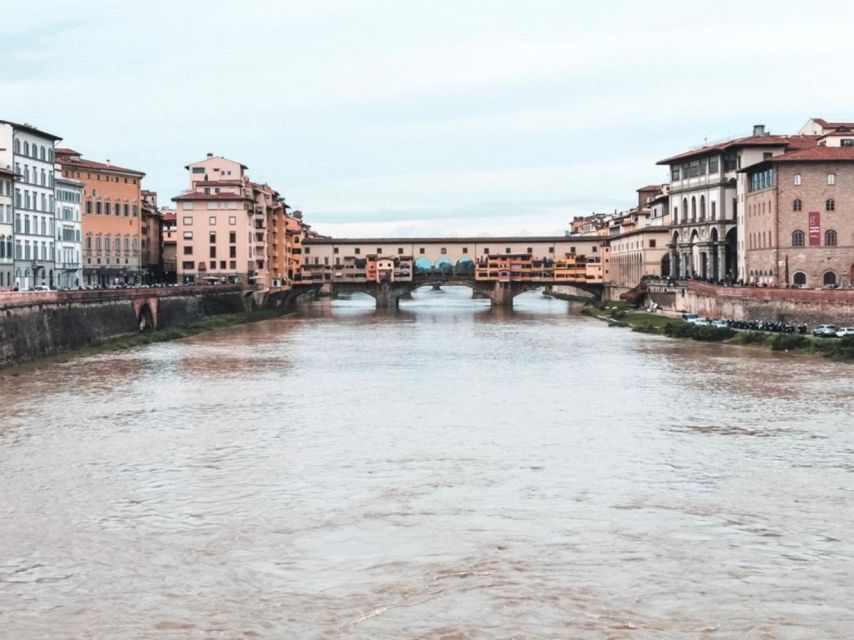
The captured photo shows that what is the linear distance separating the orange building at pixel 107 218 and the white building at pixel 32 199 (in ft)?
32.6

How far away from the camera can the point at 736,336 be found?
53.8 meters

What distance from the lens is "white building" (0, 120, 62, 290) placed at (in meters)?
62.5

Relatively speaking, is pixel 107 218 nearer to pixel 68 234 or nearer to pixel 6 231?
pixel 68 234

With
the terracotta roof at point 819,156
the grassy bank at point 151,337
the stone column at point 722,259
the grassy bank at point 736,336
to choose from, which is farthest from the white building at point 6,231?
the stone column at point 722,259

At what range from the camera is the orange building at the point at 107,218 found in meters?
81.9

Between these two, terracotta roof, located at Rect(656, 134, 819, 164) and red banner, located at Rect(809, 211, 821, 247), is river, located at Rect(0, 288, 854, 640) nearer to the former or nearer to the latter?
red banner, located at Rect(809, 211, 821, 247)

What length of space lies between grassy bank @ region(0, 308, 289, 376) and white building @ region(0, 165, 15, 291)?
7064 mm

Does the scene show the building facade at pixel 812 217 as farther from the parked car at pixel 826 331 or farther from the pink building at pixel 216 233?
the pink building at pixel 216 233

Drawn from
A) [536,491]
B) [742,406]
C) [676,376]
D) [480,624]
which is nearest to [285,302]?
[676,376]

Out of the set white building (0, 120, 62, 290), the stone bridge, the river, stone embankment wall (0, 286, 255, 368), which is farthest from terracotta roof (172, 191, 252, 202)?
the river

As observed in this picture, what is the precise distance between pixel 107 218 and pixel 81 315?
34436 millimetres

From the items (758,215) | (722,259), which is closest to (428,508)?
(758,215)

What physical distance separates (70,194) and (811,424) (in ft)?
185

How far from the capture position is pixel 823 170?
64125 mm
